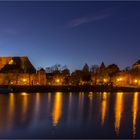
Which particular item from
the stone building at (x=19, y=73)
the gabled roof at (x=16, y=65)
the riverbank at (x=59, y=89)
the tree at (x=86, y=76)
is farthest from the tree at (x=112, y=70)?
the riverbank at (x=59, y=89)

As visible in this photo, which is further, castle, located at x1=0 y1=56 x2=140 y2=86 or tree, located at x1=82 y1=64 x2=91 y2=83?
tree, located at x1=82 y1=64 x2=91 y2=83

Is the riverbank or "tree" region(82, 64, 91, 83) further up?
"tree" region(82, 64, 91, 83)

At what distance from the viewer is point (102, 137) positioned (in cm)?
1411

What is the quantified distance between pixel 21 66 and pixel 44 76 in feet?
20.9

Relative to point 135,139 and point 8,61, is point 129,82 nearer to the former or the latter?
Answer: point 8,61

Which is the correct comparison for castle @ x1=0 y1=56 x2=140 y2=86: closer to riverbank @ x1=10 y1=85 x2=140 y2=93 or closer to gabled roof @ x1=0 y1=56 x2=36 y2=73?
gabled roof @ x1=0 y1=56 x2=36 y2=73

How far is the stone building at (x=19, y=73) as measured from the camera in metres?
66.4

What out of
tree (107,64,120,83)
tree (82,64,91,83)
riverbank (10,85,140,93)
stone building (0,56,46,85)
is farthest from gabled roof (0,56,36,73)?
tree (107,64,120,83)

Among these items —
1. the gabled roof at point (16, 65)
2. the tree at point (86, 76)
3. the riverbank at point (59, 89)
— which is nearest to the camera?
the riverbank at point (59, 89)

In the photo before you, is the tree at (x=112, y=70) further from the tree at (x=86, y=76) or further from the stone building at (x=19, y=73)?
the stone building at (x=19, y=73)

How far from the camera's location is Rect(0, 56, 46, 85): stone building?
66375 mm

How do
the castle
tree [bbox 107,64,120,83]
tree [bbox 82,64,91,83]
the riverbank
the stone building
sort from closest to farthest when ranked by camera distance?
the riverbank
the stone building
the castle
tree [bbox 82,64,91,83]
tree [bbox 107,64,120,83]

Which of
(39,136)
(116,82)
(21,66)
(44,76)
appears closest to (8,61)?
(21,66)

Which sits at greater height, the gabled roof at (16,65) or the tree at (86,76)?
the gabled roof at (16,65)
